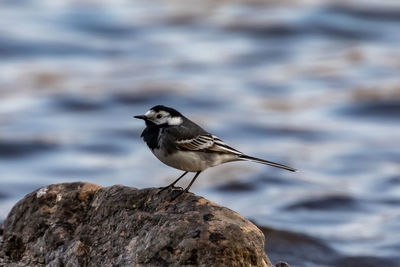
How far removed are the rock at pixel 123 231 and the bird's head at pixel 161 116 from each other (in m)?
0.84

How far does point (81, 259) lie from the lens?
22.3 ft

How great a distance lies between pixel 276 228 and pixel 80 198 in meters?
5.16

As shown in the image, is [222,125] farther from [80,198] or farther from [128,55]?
[80,198]

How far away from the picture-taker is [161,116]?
312 inches

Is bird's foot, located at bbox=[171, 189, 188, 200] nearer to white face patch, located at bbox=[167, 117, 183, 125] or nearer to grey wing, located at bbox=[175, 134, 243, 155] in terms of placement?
grey wing, located at bbox=[175, 134, 243, 155]

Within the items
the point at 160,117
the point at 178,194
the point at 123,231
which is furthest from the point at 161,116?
the point at 123,231

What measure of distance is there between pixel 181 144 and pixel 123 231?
1.23 m

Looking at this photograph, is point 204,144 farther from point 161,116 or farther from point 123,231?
point 123,231

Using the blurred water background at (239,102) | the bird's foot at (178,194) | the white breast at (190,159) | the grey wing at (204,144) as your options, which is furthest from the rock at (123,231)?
the blurred water background at (239,102)

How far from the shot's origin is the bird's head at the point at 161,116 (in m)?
7.89

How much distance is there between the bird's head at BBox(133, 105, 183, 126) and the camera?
7.89m

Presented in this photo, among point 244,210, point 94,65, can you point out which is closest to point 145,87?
point 94,65

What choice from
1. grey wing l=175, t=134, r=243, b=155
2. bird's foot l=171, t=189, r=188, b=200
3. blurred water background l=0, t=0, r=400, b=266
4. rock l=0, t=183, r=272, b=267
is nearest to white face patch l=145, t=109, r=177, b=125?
grey wing l=175, t=134, r=243, b=155

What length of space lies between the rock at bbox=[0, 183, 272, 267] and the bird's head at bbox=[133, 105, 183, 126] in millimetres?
844
